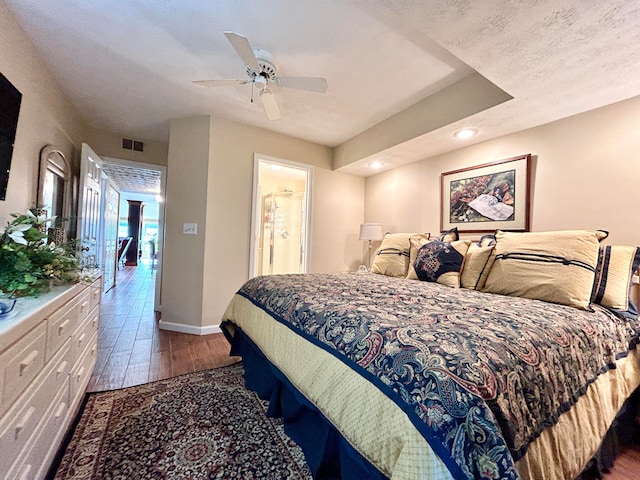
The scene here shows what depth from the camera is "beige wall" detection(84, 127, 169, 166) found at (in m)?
3.48

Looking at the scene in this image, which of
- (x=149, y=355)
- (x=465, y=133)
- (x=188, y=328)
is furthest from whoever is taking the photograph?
(x=188, y=328)

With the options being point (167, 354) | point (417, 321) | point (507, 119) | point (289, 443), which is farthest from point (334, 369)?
point (507, 119)

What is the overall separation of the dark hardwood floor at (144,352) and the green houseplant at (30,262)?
959mm

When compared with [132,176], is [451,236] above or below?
below

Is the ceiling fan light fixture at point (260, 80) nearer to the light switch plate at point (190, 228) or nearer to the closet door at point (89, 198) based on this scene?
the light switch plate at point (190, 228)

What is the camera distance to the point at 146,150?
384 cm

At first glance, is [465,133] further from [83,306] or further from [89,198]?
[89,198]

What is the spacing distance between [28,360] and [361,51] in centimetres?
239

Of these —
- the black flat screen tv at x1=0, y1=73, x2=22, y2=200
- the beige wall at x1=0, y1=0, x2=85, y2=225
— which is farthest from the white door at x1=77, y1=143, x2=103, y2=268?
the black flat screen tv at x1=0, y1=73, x2=22, y2=200

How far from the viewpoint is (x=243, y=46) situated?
1594 millimetres

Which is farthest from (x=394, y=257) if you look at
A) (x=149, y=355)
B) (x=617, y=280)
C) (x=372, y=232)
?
(x=149, y=355)

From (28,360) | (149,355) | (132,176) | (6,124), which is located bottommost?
(149,355)

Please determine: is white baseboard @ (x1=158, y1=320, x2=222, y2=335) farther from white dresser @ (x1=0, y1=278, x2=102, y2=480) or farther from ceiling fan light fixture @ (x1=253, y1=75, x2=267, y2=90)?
ceiling fan light fixture @ (x1=253, y1=75, x2=267, y2=90)

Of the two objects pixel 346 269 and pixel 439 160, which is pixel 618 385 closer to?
pixel 439 160
